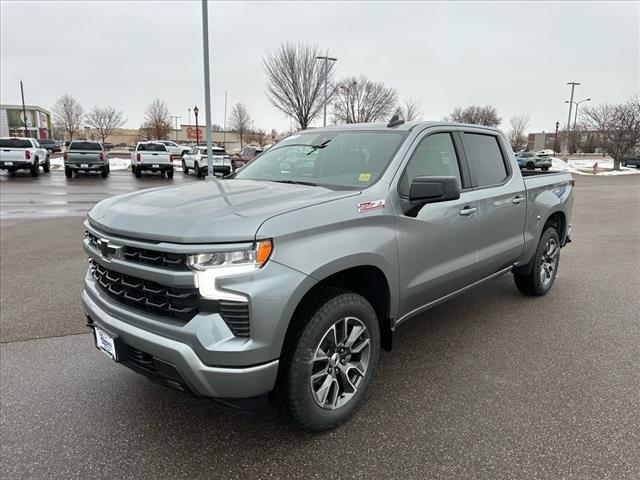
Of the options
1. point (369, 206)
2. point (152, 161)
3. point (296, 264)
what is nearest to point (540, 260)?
point (369, 206)

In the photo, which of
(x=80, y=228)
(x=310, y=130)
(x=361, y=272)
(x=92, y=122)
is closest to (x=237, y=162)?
(x=80, y=228)

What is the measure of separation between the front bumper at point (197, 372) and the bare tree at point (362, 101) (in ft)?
130

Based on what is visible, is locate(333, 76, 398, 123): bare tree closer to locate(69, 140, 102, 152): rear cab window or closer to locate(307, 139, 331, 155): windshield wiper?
locate(69, 140, 102, 152): rear cab window

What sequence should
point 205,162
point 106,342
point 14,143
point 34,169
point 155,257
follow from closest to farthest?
point 155,257
point 106,342
point 34,169
point 14,143
point 205,162

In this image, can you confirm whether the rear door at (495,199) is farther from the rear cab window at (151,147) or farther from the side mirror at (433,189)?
the rear cab window at (151,147)

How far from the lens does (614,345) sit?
3.93 metres

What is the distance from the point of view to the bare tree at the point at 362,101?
4047 cm

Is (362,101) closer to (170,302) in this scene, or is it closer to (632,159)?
(632,159)

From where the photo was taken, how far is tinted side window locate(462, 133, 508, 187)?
397 cm

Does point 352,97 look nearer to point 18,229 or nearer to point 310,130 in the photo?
point 18,229

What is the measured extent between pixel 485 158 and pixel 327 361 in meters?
2.58

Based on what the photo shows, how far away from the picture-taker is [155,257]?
2318mm

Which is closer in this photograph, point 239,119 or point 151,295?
point 151,295

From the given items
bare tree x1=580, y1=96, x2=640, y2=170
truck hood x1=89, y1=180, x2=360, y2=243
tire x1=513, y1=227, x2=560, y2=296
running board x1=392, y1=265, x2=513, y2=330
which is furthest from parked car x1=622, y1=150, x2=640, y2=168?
truck hood x1=89, y1=180, x2=360, y2=243
